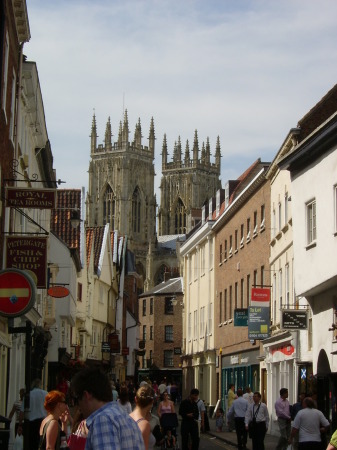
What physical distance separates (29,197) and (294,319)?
1036 centimetres

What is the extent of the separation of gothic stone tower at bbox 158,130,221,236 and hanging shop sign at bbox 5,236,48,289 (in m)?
163

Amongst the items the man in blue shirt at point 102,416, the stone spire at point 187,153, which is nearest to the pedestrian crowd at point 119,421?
the man in blue shirt at point 102,416

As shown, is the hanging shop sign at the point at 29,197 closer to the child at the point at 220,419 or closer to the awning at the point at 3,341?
the awning at the point at 3,341

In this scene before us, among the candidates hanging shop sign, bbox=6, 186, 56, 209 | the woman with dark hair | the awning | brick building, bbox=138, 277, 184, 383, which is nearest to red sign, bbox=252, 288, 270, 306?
the awning


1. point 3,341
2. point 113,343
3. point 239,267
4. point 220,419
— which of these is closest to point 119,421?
point 3,341

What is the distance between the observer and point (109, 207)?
17750cm

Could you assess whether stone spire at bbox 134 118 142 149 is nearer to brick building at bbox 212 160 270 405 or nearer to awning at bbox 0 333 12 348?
brick building at bbox 212 160 270 405

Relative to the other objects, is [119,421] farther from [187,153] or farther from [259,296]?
[187,153]

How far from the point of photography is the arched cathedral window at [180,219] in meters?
187

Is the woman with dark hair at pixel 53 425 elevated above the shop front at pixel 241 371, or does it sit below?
below

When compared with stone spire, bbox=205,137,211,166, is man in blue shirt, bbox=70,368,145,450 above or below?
below

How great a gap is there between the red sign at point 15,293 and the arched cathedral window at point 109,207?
16075cm

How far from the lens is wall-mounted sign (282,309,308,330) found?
27922 mm

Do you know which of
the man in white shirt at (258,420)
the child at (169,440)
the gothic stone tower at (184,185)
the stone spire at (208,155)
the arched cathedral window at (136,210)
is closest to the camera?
the child at (169,440)
